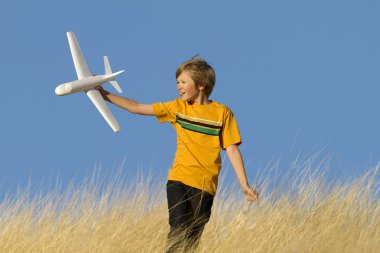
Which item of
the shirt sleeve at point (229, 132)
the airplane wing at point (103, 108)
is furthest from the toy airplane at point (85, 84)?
the shirt sleeve at point (229, 132)

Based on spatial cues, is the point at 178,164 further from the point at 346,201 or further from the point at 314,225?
the point at 346,201

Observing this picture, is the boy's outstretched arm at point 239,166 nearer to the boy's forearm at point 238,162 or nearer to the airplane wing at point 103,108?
the boy's forearm at point 238,162

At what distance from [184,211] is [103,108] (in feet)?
3.33

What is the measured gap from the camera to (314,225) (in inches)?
302

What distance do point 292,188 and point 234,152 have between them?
2105 millimetres

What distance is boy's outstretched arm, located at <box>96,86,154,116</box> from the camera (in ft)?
19.9

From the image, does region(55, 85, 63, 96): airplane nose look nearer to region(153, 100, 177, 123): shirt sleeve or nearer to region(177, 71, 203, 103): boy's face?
region(153, 100, 177, 123): shirt sleeve

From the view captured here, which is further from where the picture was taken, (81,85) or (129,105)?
(129,105)

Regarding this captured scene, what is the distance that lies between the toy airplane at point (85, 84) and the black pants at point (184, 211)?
27.8 inches

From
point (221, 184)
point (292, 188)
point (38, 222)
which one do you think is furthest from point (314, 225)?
point (38, 222)

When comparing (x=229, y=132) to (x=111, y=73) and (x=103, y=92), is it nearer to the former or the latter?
(x=103, y=92)

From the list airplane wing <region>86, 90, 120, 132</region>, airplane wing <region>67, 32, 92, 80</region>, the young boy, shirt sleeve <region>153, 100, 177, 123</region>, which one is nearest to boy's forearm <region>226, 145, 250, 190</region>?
the young boy

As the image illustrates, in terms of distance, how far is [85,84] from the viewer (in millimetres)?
5973

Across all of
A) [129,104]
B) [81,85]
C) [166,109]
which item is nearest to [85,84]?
[81,85]
